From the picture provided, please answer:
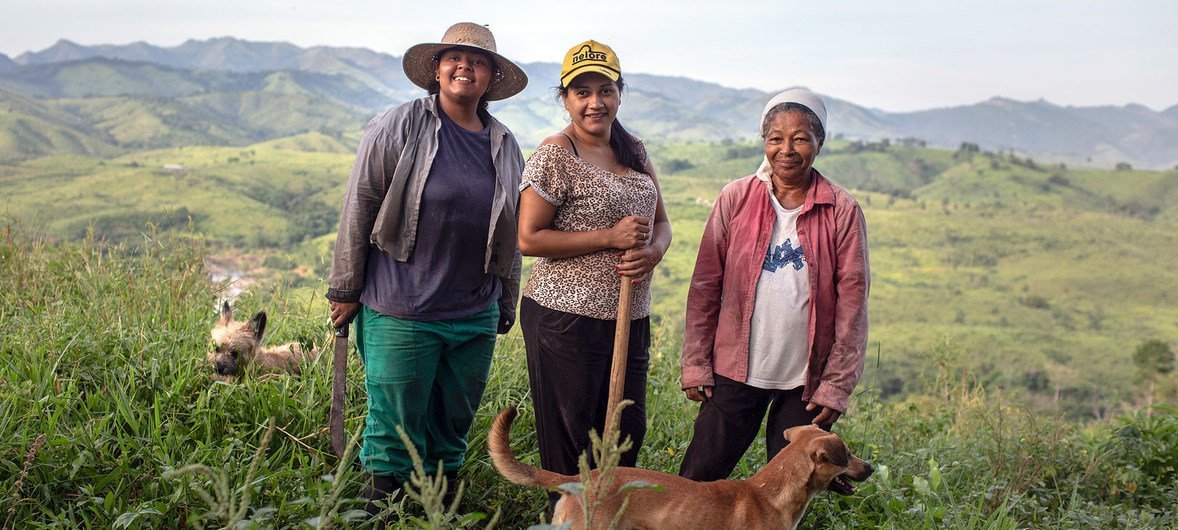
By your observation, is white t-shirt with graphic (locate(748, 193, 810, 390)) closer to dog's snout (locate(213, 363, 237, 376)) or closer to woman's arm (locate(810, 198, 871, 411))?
woman's arm (locate(810, 198, 871, 411))

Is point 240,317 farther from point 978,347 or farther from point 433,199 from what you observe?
point 978,347

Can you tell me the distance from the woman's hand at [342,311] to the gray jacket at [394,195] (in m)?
0.03

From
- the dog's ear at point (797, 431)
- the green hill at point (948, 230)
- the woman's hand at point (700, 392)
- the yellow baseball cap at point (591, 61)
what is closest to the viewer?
the dog's ear at point (797, 431)


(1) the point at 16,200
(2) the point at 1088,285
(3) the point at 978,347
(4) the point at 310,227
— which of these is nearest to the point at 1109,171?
(2) the point at 1088,285

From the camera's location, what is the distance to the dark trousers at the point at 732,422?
2959 millimetres

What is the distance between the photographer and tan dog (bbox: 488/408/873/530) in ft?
7.78

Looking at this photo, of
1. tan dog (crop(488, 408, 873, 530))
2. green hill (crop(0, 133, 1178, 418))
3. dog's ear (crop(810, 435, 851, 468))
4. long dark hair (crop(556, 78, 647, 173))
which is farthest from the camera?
green hill (crop(0, 133, 1178, 418))

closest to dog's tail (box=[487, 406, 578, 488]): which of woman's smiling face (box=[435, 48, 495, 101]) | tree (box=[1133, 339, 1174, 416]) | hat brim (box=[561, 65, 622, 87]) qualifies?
hat brim (box=[561, 65, 622, 87])

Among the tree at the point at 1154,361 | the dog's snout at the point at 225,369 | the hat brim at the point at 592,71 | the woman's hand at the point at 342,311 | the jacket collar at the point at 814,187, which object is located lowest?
the tree at the point at 1154,361

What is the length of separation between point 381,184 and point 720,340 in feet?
4.36

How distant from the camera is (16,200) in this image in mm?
70938

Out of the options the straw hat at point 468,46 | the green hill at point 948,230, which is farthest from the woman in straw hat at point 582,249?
the green hill at point 948,230

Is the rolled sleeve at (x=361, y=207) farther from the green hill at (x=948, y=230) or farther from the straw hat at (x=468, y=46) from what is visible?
the green hill at (x=948, y=230)

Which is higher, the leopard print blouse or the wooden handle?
the leopard print blouse
